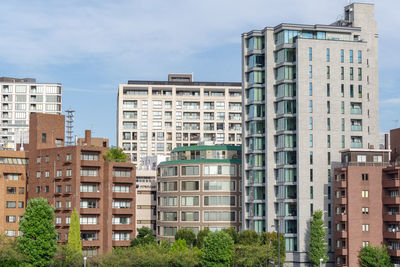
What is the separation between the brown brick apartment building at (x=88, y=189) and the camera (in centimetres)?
16838

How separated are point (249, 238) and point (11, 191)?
58366 millimetres

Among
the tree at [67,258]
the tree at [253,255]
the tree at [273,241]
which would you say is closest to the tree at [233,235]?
the tree at [273,241]

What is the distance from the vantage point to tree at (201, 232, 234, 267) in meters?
148

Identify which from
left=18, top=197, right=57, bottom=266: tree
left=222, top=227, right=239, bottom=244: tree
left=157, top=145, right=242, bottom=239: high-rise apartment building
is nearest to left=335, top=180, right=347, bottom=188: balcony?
left=222, top=227, right=239, bottom=244: tree

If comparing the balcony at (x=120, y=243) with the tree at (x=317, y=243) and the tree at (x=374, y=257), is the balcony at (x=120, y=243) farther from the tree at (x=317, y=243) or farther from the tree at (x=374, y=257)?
the tree at (x=374, y=257)

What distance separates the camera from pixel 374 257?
146875mm

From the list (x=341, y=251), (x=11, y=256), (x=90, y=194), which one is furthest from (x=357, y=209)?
(x=11, y=256)

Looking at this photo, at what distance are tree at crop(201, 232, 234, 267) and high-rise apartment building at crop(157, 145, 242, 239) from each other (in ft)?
99.3

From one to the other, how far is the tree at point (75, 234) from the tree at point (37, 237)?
1039cm

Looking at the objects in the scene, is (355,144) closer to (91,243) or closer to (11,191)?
(91,243)

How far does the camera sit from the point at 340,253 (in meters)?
154

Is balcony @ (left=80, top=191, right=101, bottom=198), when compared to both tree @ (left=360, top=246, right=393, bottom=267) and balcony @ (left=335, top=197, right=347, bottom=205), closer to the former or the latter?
balcony @ (left=335, top=197, right=347, bottom=205)

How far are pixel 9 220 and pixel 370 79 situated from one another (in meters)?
89.2

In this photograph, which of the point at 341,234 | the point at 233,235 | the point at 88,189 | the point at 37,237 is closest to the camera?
the point at 37,237
